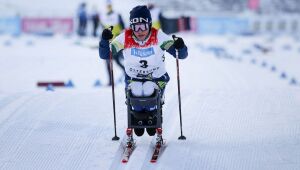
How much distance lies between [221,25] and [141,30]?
2227cm

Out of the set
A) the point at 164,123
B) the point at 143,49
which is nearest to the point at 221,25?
the point at 164,123

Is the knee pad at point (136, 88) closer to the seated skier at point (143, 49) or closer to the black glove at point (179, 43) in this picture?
the seated skier at point (143, 49)

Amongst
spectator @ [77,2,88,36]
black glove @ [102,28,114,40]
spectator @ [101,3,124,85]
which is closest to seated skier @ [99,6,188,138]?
black glove @ [102,28,114,40]

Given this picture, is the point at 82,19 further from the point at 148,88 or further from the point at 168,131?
the point at 148,88

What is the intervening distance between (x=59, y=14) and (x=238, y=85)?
16428 millimetres

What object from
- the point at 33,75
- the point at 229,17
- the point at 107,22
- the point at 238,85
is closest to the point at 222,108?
the point at 107,22

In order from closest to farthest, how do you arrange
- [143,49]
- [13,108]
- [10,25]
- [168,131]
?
1. [143,49]
2. [168,131]
3. [13,108]
4. [10,25]

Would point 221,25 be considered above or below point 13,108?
below

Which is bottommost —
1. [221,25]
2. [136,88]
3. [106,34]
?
[221,25]

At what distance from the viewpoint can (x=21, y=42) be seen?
70.9 feet

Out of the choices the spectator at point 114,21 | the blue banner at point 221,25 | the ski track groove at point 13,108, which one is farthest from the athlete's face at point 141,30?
the blue banner at point 221,25

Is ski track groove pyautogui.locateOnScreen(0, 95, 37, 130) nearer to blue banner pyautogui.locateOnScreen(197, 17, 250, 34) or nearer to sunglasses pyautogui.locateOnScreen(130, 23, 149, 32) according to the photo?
sunglasses pyautogui.locateOnScreen(130, 23, 149, 32)

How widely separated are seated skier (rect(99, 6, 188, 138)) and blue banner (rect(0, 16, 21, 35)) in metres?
21.3

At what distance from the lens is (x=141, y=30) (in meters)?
4.95
